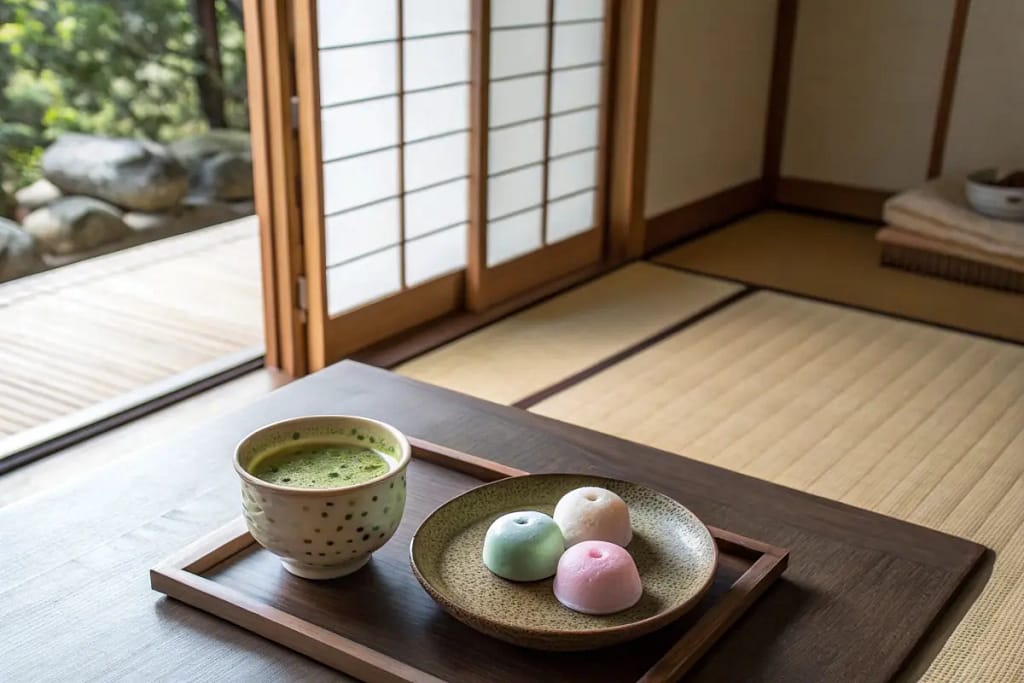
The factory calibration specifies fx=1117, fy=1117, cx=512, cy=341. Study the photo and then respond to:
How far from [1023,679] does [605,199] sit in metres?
2.80

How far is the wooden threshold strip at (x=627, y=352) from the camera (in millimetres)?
3203

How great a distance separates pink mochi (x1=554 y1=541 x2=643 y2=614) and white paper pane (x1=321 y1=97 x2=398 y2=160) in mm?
2195

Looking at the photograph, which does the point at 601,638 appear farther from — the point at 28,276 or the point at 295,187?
the point at 28,276

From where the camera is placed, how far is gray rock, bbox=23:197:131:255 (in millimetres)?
5023

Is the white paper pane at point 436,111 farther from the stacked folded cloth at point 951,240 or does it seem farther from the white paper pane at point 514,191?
the stacked folded cloth at point 951,240

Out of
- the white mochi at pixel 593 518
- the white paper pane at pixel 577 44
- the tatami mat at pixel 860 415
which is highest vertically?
the white paper pane at pixel 577 44

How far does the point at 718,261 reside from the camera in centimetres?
457

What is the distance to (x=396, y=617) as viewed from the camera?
1213mm

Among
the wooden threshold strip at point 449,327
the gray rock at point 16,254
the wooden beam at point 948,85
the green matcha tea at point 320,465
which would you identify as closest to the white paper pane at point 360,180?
the wooden threshold strip at point 449,327

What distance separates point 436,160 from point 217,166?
2602 mm

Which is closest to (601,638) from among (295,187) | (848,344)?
(295,187)

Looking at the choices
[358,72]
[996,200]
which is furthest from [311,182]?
[996,200]

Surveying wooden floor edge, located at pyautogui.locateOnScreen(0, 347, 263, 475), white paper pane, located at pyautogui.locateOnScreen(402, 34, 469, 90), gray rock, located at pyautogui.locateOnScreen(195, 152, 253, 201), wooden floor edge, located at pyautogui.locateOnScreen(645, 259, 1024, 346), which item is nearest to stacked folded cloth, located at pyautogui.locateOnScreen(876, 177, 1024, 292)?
wooden floor edge, located at pyautogui.locateOnScreen(645, 259, 1024, 346)

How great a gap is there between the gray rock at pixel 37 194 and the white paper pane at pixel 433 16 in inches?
112
